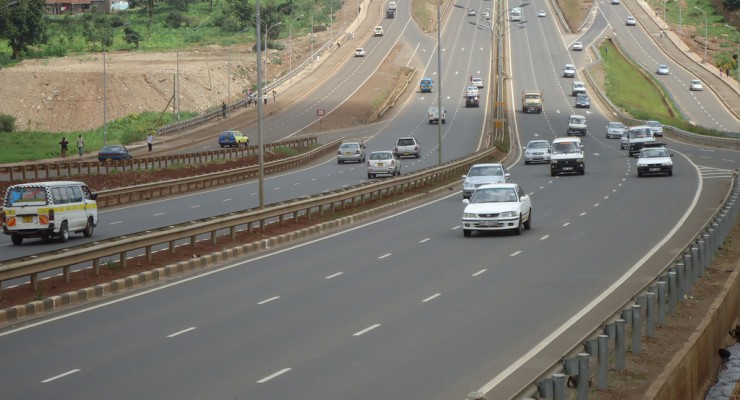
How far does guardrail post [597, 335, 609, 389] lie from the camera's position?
47.7ft

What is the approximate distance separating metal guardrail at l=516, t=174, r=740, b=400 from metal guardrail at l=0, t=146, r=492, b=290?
11975 millimetres

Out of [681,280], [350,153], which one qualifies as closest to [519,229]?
[681,280]

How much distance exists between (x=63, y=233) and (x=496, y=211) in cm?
1256

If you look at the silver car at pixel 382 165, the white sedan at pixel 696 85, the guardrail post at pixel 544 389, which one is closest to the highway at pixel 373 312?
the guardrail post at pixel 544 389

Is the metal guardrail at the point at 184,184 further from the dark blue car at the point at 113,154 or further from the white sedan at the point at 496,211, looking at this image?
the white sedan at the point at 496,211

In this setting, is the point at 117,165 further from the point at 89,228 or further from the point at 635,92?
the point at 635,92

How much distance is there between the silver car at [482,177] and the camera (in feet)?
162

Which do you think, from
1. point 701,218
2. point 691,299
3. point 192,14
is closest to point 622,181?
point 701,218

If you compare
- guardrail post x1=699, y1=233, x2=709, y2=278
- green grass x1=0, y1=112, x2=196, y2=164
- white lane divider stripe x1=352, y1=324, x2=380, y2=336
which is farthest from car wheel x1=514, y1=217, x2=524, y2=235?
green grass x1=0, y1=112, x2=196, y2=164

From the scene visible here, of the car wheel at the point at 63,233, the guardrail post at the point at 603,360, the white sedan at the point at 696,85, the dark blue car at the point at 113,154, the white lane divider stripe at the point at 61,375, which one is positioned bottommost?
the dark blue car at the point at 113,154

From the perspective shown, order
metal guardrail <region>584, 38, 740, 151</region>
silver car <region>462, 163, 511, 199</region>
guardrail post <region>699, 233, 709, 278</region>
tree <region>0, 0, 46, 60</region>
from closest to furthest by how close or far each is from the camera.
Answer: guardrail post <region>699, 233, 709, 278</region> < silver car <region>462, 163, 511, 199</region> < metal guardrail <region>584, 38, 740, 151</region> < tree <region>0, 0, 46, 60</region>

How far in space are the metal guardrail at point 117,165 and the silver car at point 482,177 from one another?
790 inches

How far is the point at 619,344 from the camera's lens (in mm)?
16000

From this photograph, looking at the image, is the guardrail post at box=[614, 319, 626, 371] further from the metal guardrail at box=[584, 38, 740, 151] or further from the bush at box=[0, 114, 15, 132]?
the bush at box=[0, 114, 15, 132]
